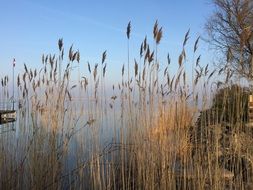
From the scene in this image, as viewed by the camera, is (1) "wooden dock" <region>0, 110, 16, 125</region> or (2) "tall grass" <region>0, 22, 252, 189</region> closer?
(2) "tall grass" <region>0, 22, 252, 189</region>

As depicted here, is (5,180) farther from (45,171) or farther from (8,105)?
(8,105)

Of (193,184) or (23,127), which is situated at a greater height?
(23,127)

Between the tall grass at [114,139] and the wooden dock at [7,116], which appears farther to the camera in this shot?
the wooden dock at [7,116]

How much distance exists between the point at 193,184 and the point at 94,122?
3.26ft

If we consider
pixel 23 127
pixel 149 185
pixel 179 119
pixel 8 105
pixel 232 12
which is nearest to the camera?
pixel 149 185

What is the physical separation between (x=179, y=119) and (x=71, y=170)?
1.07 meters

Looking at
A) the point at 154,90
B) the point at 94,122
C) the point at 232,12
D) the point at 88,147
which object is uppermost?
the point at 232,12

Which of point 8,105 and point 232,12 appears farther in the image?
point 232,12

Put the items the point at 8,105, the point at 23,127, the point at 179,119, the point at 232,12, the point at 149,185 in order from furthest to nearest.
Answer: the point at 232,12, the point at 8,105, the point at 23,127, the point at 179,119, the point at 149,185

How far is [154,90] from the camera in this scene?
3.40m

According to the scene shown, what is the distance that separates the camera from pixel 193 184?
330cm

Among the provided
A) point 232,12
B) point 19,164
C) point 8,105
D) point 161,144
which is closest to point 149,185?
point 161,144

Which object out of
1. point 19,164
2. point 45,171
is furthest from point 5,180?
point 45,171

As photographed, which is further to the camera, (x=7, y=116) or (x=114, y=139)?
(x=7, y=116)
